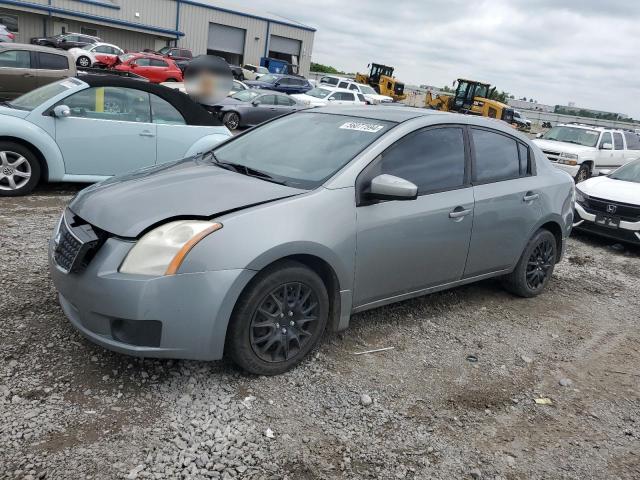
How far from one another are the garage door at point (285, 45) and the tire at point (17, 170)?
1921 inches

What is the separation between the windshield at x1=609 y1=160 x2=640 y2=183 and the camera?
29.2 ft

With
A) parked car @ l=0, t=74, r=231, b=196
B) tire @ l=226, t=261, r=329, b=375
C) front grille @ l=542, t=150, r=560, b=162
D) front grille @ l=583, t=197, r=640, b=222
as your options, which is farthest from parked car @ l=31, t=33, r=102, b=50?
tire @ l=226, t=261, r=329, b=375

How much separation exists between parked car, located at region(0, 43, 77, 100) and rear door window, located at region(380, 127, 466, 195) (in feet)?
37.9

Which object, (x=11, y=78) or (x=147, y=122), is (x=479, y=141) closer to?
(x=147, y=122)

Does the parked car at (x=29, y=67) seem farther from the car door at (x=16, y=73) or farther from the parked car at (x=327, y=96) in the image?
the parked car at (x=327, y=96)

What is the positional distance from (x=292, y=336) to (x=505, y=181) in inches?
94.7

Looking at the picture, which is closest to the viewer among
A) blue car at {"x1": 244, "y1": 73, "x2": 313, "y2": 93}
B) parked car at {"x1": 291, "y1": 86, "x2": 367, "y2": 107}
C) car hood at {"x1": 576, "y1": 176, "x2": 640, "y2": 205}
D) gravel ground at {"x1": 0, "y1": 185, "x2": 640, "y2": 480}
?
gravel ground at {"x1": 0, "y1": 185, "x2": 640, "y2": 480}

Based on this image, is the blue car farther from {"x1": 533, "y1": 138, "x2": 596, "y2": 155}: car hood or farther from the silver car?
the silver car

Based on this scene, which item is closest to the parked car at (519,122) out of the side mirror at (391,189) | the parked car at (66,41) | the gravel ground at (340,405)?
the parked car at (66,41)

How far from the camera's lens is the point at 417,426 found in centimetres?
316

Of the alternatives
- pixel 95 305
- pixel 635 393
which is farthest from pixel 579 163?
pixel 95 305

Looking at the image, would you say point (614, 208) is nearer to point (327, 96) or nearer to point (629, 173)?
point (629, 173)

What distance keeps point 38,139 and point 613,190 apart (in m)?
7.79

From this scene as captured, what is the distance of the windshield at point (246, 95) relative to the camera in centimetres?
1864
